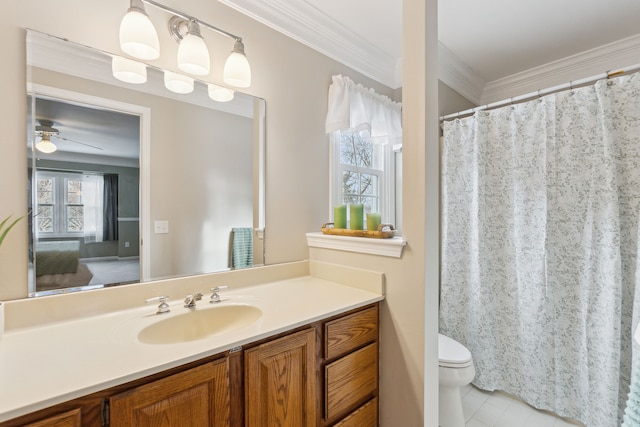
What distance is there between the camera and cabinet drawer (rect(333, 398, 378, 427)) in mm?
1224

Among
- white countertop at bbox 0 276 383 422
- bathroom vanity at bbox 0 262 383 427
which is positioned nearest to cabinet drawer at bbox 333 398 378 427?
bathroom vanity at bbox 0 262 383 427

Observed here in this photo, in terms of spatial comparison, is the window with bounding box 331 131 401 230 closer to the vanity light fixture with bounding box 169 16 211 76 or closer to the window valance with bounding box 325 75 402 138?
the window valance with bounding box 325 75 402 138

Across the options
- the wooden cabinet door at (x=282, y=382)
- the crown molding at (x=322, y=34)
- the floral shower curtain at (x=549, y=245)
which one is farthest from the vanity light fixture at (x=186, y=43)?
the floral shower curtain at (x=549, y=245)

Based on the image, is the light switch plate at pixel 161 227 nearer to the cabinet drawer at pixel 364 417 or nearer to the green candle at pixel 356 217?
the green candle at pixel 356 217

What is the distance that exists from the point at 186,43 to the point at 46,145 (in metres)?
0.68

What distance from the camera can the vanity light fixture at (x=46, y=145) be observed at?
1064 millimetres

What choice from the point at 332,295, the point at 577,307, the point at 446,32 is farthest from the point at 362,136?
the point at 577,307

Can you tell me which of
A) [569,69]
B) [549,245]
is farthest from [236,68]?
[569,69]

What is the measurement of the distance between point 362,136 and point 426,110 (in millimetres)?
1070

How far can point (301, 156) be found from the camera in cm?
183

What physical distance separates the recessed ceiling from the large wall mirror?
2.08 ft

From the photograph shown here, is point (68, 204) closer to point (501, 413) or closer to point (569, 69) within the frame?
point (501, 413)

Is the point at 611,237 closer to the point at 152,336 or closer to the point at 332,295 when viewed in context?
the point at 332,295

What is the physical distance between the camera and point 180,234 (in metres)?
1.38
